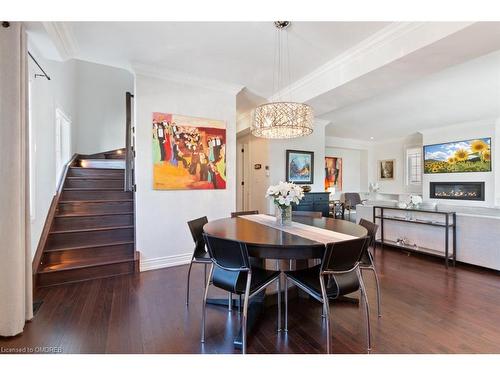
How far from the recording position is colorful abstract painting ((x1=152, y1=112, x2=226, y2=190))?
341cm

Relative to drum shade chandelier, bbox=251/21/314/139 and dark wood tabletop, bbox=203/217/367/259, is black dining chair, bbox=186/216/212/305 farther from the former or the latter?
drum shade chandelier, bbox=251/21/314/139

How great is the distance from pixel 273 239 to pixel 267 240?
6 cm

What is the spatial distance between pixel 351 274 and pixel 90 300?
2432mm

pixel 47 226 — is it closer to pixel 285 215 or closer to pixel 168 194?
pixel 168 194

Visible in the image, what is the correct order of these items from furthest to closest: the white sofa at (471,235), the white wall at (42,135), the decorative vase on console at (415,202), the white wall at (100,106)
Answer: the white wall at (100,106)
the decorative vase on console at (415,202)
the white sofa at (471,235)
the white wall at (42,135)

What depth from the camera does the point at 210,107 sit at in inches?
150

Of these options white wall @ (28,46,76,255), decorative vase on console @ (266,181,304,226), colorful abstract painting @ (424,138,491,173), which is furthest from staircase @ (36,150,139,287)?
colorful abstract painting @ (424,138,491,173)

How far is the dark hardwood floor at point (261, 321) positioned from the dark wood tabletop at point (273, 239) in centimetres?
66

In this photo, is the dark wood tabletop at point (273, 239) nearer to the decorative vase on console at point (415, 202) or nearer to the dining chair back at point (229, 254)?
the dining chair back at point (229, 254)

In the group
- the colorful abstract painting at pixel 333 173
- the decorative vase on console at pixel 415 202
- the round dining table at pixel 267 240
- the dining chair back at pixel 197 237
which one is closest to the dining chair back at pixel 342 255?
the round dining table at pixel 267 240

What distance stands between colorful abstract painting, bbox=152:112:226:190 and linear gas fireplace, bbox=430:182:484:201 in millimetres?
6327

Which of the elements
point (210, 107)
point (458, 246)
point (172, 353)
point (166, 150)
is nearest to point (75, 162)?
point (166, 150)

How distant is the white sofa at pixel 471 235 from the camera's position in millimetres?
3119
